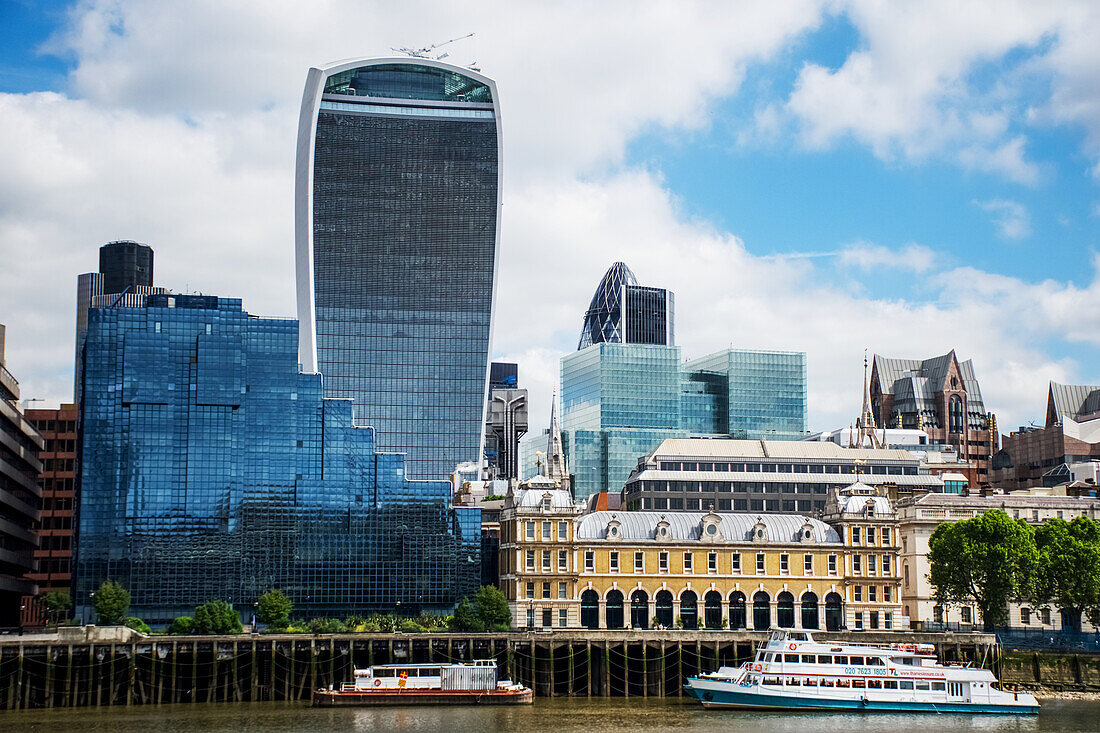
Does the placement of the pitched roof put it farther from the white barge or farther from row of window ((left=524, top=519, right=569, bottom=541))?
the white barge

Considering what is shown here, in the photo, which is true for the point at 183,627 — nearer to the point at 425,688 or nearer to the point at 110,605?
the point at 110,605

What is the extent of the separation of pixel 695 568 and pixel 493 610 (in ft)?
92.4

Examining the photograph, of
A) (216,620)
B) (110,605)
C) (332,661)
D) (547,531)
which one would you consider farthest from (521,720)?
(110,605)

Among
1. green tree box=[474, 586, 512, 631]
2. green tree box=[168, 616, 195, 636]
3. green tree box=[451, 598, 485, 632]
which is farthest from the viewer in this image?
green tree box=[474, 586, 512, 631]

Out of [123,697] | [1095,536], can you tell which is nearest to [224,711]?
[123,697]

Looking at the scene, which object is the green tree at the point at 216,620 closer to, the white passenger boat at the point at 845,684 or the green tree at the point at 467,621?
the green tree at the point at 467,621

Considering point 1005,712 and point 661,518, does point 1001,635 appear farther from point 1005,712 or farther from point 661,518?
point 661,518

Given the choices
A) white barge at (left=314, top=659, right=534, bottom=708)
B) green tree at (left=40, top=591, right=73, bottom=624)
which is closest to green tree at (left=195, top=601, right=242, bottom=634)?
white barge at (left=314, top=659, right=534, bottom=708)

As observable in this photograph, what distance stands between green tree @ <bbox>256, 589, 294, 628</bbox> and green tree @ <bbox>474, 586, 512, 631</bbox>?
1035 inches

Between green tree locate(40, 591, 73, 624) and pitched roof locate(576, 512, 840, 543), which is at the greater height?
pitched roof locate(576, 512, 840, 543)

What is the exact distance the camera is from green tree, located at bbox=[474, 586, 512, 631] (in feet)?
578

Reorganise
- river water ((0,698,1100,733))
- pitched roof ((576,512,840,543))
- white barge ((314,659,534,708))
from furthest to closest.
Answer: pitched roof ((576,512,840,543))
white barge ((314,659,534,708))
river water ((0,698,1100,733))

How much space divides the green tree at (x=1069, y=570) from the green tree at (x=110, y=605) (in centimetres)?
10936

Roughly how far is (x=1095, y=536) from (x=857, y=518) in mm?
30493
